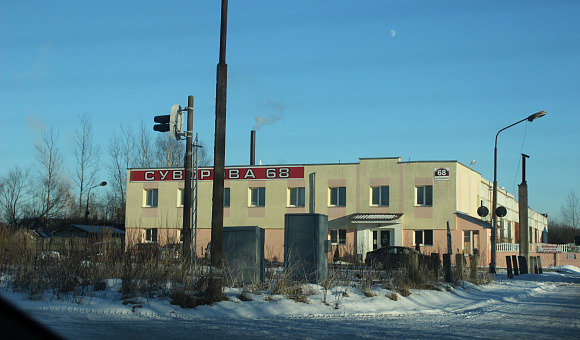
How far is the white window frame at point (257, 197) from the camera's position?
1800 inches

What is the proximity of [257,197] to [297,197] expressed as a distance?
3.47m

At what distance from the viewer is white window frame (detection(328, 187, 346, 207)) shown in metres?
44.0

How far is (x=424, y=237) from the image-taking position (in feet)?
138

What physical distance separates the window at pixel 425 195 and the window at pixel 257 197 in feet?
41.0

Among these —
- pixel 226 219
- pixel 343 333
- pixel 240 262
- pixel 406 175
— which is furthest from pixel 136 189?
pixel 343 333

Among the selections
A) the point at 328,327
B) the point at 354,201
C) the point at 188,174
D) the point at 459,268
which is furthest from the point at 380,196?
the point at 328,327

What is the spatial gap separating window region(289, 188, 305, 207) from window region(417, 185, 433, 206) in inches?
360

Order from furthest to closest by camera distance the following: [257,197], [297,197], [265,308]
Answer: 1. [257,197]
2. [297,197]
3. [265,308]

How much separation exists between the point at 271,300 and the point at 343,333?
3.33 m

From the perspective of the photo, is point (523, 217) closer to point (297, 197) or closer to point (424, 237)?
point (424, 237)

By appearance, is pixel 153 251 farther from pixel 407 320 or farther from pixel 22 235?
pixel 407 320

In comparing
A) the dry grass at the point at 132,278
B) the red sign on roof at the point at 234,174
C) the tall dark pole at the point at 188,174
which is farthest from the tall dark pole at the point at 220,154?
the red sign on roof at the point at 234,174

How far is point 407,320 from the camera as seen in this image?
34.7 ft

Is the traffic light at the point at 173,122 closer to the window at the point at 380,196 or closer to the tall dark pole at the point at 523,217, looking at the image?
the tall dark pole at the point at 523,217
